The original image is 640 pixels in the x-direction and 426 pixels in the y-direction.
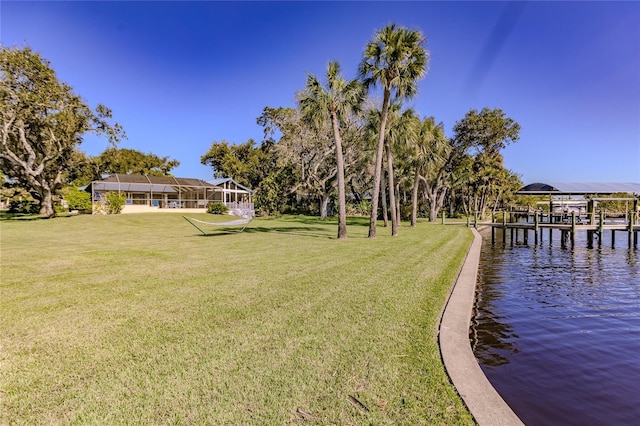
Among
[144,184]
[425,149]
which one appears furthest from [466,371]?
[144,184]

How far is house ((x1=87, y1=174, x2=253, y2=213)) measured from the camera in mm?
35656

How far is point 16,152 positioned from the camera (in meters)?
29.0

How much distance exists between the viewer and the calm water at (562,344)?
3.40m

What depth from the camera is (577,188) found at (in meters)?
26.4

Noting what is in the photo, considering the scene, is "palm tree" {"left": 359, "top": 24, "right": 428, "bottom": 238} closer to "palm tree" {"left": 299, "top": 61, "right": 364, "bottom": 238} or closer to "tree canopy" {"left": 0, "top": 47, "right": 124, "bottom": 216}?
"palm tree" {"left": 299, "top": 61, "right": 364, "bottom": 238}

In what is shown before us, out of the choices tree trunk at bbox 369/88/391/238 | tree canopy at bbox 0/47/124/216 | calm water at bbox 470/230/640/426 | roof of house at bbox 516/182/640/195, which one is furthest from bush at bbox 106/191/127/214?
roof of house at bbox 516/182/640/195

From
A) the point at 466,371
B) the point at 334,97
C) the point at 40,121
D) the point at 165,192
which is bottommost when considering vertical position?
the point at 466,371

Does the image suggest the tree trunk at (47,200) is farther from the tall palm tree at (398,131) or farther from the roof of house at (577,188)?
the roof of house at (577,188)

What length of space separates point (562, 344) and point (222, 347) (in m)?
4.52

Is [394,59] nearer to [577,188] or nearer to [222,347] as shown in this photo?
[222,347]

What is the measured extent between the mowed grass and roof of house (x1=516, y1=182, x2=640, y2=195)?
2271 cm

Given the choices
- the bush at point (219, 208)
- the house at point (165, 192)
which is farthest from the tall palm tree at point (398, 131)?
the bush at point (219, 208)

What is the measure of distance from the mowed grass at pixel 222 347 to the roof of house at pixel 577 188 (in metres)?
22.7

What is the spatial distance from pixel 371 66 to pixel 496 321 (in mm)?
12929
